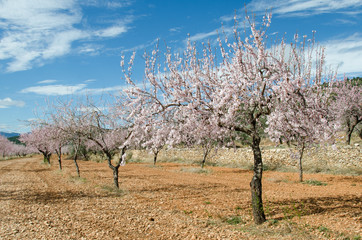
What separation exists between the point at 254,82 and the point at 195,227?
4.70 m

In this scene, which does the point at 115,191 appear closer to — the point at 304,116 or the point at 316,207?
the point at 316,207

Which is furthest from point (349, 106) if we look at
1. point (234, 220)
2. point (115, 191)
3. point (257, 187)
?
point (115, 191)

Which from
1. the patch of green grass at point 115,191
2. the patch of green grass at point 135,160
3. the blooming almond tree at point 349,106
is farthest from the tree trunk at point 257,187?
the patch of green grass at point 135,160

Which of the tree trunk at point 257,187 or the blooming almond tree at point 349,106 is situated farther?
the blooming almond tree at point 349,106

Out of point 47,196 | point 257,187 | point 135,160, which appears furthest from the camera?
point 135,160

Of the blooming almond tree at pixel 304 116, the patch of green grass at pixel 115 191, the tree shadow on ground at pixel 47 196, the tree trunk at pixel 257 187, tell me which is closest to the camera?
the blooming almond tree at pixel 304 116

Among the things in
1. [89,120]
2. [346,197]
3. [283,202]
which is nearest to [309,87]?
[283,202]

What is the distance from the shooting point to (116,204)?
452 inches

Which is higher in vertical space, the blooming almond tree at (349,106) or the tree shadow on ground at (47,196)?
the blooming almond tree at (349,106)

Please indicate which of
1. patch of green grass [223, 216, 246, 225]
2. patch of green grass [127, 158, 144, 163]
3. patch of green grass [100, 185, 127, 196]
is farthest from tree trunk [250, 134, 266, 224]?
patch of green grass [127, 158, 144, 163]

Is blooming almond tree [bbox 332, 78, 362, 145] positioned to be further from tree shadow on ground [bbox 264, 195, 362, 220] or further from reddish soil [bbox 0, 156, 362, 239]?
tree shadow on ground [bbox 264, 195, 362, 220]

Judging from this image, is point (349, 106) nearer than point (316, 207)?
No

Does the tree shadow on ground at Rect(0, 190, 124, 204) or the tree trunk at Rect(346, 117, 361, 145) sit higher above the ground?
the tree trunk at Rect(346, 117, 361, 145)

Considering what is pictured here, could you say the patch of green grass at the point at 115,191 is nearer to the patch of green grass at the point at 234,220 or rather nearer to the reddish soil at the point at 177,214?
the reddish soil at the point at 177,214
